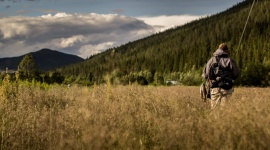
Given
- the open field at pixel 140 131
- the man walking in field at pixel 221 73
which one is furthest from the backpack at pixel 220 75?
the open field at pixel 140 131

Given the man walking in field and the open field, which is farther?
the man walking in field

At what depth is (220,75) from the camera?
8.61m

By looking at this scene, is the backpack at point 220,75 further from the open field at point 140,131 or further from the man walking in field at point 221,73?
the open field at point 140,131

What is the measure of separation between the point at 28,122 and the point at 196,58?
12600cm

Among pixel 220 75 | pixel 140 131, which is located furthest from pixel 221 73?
pixel 140 131

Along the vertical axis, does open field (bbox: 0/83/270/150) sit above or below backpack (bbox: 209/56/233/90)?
below

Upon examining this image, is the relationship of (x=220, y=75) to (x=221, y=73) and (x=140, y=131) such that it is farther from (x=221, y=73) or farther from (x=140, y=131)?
(x=140, y=131)

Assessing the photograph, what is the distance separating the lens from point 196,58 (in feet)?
424

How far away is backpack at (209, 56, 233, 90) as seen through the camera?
8578 millimetres

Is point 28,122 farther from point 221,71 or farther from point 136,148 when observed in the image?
point 221,71

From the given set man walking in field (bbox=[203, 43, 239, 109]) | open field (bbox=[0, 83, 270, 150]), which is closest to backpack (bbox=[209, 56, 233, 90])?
man walking in field (bbox=[203, 43, 239, 109])

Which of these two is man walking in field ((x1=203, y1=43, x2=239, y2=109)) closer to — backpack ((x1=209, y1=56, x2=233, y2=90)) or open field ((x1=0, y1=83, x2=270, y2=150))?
backpack ((x1=209, y1=56, x2=233, y2=90))

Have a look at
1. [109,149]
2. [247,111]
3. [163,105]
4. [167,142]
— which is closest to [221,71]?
[163,105]

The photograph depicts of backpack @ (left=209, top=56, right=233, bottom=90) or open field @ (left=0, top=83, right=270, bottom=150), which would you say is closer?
open field @ (left=0, top=83, right=270, bottom=150)
